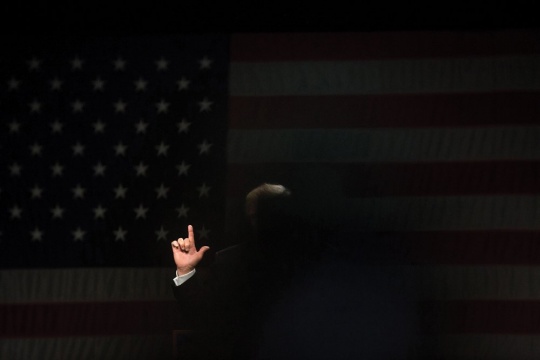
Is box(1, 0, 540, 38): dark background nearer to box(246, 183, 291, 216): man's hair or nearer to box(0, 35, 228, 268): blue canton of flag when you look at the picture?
box(0, 35, 228, 268): blue canton of flag

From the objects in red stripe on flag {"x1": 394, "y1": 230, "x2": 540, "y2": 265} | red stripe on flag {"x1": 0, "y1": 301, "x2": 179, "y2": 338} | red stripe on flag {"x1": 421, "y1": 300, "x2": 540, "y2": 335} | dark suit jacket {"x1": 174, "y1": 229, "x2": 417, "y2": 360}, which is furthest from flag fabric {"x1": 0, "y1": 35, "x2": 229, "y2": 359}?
red stripe on flag {"x1": 421, "y1": 300, "x2": 540, "y2": 335}

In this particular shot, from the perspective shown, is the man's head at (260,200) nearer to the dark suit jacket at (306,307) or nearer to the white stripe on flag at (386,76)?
the dark suit jacket at (306,307)

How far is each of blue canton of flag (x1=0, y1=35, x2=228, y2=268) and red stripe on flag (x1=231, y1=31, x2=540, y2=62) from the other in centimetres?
22

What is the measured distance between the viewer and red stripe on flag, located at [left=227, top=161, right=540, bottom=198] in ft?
10.6

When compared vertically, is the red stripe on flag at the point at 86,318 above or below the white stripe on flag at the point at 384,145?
below

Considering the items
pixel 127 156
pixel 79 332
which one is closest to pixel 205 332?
pixel 79 332

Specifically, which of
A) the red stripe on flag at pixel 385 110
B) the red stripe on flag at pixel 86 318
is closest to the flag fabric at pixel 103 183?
the red stripe on flag at pixel 86 318

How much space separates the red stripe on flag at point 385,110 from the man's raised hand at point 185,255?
0.78 metres

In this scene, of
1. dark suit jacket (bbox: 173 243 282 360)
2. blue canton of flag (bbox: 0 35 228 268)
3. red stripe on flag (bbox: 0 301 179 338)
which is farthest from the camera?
blue canton of flag (bbox: 0 35 228 268)

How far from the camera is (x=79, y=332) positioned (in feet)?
10.8

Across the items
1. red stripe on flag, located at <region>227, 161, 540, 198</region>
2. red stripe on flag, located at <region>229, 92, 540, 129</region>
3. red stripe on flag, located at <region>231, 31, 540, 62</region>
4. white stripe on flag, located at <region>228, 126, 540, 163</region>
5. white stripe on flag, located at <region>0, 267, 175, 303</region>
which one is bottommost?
white stripe on flag, located at <region>0, 267, 175, 303</region>

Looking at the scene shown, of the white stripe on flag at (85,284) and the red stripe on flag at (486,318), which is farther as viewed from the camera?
the white stripe on flag at (85,284)

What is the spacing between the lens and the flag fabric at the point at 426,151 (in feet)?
10.4

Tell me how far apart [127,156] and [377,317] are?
163 cm
